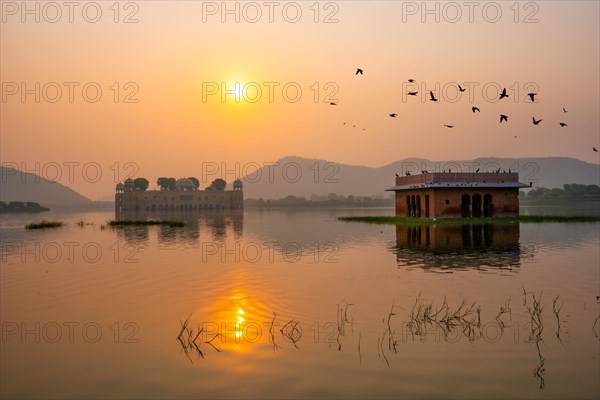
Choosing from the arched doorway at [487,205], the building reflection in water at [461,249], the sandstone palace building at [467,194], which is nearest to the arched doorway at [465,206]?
the sandstone palace building at [467,194]

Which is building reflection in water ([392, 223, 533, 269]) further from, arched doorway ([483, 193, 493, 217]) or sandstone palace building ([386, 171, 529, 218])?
arched doorway ([483, 193, 493, 217])

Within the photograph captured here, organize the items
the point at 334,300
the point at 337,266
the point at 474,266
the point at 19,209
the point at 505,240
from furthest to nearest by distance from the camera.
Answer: the point at 19,209 → the point at 505,240 → the point at 337,266 → the point at 474,266 → the point at 334,300

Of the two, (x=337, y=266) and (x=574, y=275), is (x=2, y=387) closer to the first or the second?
(x=337, y=266)

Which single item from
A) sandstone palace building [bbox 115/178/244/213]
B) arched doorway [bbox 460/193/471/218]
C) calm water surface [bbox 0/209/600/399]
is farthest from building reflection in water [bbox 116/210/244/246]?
sandstone palace building [bbox 115/178/244/213]

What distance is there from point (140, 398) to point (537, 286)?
47.8 ft

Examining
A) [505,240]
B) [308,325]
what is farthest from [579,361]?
[505,240]

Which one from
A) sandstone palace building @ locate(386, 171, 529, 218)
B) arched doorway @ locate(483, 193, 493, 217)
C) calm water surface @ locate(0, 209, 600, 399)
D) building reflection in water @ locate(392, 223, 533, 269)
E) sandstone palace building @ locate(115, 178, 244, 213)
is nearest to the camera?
calm water surface @ locate(0, 209, 600, 399)

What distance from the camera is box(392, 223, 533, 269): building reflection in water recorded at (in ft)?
83.0

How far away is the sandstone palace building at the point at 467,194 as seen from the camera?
194 feet

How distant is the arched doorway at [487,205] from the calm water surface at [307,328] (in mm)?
34421

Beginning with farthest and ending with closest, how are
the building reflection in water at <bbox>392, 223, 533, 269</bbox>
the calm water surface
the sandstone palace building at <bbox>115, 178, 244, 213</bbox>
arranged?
1. the sandstone palace building at <bbox>115, 178, 244, 213</bbox>
2. the building reflection in water at <bbox>392, 223, 533, 269</bbox>
3. the calm water surface

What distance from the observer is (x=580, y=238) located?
38156 millimetres

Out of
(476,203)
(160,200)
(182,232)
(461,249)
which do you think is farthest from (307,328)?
(160,200)

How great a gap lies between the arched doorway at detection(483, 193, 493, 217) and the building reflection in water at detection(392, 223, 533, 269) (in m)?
16.8
